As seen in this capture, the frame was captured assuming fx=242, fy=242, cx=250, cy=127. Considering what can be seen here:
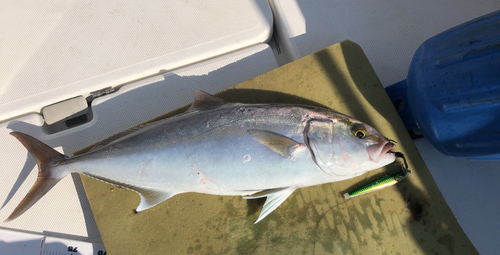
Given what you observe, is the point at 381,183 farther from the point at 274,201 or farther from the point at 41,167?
the point at 41,167

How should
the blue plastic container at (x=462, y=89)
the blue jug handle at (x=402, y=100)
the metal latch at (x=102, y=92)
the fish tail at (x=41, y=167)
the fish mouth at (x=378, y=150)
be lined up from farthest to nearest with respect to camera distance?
the metal latch at (x=102, y=92) < the blue jug handle at (x=402, y=100) < the fish tail at (x=41, y=167) < the fish mouth at (x=378, y=150) < the blue plastic container at (x=462, y=89)

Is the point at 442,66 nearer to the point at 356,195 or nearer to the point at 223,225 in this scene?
the point at 356,195

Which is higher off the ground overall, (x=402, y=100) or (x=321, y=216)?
(x=402, y=100)

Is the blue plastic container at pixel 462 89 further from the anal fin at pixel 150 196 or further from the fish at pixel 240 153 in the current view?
the anal fin at pixel 150 196

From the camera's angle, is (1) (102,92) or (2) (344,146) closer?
(2) (344,146)

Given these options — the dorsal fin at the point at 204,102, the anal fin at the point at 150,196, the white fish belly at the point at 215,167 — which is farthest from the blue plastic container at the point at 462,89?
the anal fin at the point at 150,196

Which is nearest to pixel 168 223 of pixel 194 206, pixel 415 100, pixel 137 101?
pixel 194 206

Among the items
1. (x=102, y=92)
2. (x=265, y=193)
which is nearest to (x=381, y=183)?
(x=265, y=193)
